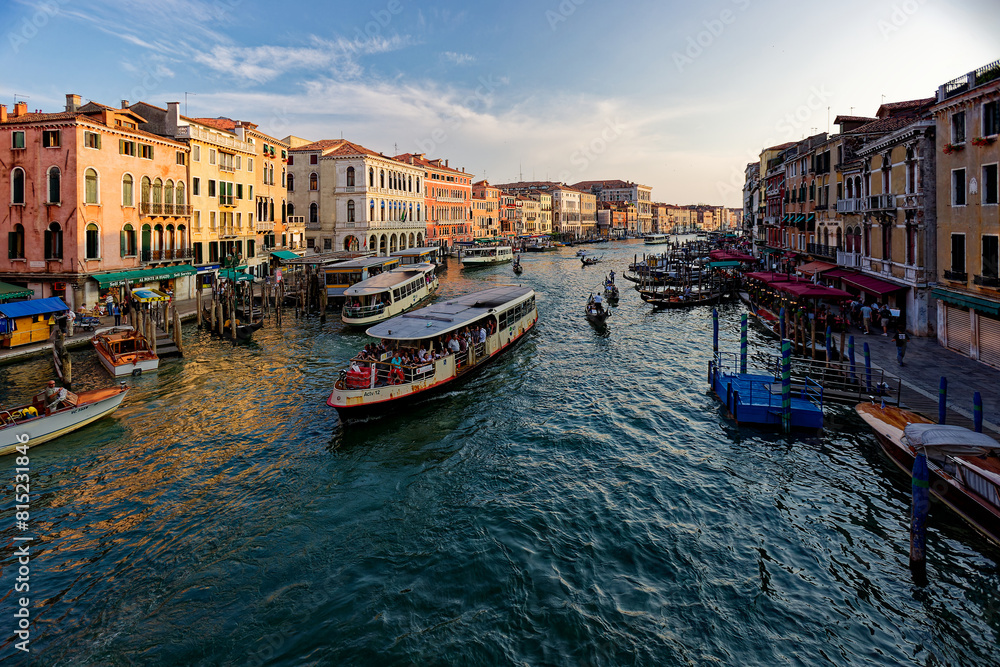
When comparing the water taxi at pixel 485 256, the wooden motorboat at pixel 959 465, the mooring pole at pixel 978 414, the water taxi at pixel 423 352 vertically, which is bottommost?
the wooden motorboat at pixel 959 465

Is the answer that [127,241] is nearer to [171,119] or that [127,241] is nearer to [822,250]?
[171,119]

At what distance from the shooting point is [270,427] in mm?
15781

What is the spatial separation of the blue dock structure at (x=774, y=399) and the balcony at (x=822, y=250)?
18111 mm

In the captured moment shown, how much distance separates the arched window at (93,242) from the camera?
26891mm

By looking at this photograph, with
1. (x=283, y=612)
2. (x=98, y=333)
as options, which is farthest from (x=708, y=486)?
(x=98, y=333)

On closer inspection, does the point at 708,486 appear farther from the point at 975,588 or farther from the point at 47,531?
the point at 47,531

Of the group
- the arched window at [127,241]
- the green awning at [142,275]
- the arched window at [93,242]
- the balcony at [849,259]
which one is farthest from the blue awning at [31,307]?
the balcony at [849,259]

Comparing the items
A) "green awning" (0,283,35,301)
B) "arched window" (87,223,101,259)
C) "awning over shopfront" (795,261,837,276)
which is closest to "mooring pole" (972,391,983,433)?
"awning over shopfront" (795,261,837,276)

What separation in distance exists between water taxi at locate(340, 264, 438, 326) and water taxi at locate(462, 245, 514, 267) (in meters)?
32.8

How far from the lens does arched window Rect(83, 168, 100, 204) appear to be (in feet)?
87.1

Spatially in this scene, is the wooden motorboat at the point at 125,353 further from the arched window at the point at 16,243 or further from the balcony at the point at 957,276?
the balcony at the point at 957,276

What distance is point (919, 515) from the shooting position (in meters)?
8.88

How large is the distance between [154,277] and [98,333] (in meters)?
7.56

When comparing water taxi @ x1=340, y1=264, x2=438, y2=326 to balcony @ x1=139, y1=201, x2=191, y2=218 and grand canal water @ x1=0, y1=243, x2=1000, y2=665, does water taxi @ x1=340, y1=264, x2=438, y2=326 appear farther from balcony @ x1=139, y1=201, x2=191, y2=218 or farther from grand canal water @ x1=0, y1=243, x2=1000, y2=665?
grand canal water @ x1=0, y1=243, x2=1000, y2=665
